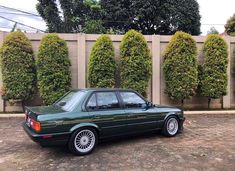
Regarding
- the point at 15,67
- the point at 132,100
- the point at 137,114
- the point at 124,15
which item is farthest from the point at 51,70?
the point at 124,15

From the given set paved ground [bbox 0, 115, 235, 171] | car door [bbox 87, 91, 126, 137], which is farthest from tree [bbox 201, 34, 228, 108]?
car door [bbox 87, 91, 126, 137]

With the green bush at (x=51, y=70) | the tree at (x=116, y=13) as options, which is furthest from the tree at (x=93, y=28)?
the green bush at (x=51, y=70)

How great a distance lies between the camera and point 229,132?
8.45 m

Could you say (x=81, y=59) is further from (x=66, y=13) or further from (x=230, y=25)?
(x=230, y=25)

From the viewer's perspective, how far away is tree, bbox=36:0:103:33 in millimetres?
22844

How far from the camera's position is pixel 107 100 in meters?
6.70

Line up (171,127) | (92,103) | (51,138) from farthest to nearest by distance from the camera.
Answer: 1. (171,127)
2. (92,103)
3. (51,138)

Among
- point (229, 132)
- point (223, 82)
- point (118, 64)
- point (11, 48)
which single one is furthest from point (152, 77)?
point (11, 48)

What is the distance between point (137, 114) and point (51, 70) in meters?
5.39

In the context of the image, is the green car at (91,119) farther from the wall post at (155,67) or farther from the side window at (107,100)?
the wall post at (155,67)

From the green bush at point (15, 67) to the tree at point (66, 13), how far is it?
1204cm

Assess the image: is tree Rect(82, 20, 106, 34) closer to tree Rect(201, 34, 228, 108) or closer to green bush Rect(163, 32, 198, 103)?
green bush Rect(163, 32, 198, 103)

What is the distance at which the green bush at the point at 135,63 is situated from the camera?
11.7 m

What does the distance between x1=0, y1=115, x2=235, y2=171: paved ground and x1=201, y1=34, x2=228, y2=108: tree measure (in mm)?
4088
